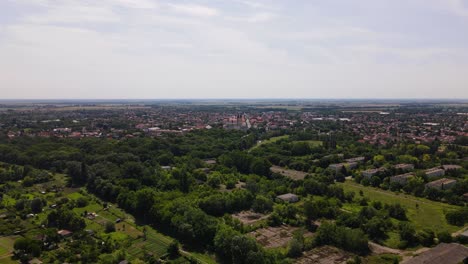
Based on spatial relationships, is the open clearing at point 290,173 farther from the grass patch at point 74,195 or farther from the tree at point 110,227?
→ the grass patch at point 74,195

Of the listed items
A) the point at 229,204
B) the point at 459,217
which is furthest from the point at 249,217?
the point at 459,217

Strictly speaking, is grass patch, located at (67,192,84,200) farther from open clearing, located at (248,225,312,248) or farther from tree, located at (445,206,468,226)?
tree, located at (445,206,468,226)

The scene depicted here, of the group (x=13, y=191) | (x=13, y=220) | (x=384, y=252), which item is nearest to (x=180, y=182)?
(x=13, y=220)

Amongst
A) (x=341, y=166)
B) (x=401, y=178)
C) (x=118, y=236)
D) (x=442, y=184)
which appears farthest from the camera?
(x=341, y=166)

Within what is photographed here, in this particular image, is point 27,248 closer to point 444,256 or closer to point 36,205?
point 36,205

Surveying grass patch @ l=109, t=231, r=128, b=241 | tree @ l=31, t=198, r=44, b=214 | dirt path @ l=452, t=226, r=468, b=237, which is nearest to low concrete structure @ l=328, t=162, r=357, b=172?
dirt path @ l=452, t=226, r=468, b=237

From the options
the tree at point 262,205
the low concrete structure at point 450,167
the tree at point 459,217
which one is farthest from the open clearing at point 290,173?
the tree at point 459,217
